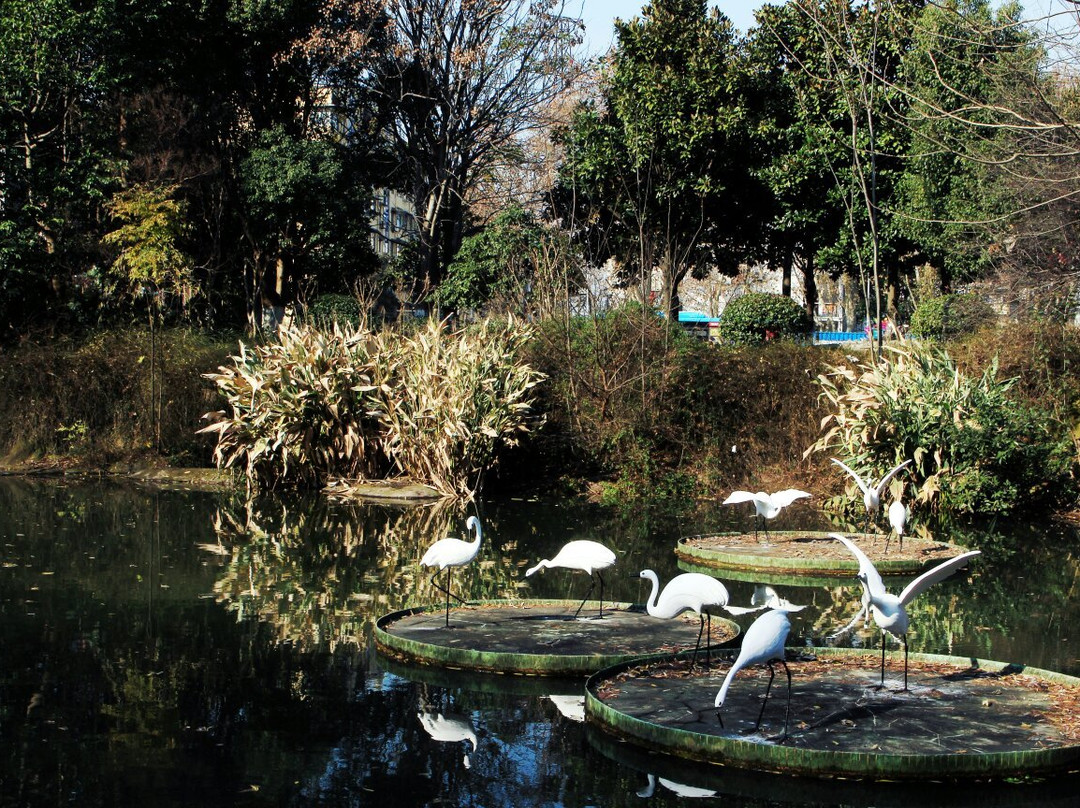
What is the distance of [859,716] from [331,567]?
5.68 m

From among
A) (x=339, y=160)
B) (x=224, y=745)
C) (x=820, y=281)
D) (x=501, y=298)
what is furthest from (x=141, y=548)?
(x=820, y=281)

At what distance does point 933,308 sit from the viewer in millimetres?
19219

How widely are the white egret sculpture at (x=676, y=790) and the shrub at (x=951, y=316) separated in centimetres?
1416

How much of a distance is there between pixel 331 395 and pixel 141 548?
4.39 m

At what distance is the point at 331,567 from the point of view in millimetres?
10422

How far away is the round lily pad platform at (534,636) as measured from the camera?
270 inches

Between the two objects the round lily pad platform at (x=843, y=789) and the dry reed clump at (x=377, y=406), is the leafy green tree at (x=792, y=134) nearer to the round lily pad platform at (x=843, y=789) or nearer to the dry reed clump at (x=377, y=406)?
the dry reed clump at (x=377, y=406)

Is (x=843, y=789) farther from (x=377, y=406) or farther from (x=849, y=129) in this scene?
(x=849, y=129)

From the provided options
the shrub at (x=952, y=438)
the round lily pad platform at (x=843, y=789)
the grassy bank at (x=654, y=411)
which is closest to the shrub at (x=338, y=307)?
the grassy bank at (x=654, y=411)

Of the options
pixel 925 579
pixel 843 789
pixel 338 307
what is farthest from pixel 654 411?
pixel 843 789

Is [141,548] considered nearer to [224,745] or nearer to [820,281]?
[224,745]

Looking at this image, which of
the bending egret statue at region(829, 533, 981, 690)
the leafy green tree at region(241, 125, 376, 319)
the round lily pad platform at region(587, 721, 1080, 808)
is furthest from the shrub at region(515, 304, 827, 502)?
the round lily pad platform at region(587, 721, 1080, 808)

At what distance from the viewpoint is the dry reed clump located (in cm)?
1501

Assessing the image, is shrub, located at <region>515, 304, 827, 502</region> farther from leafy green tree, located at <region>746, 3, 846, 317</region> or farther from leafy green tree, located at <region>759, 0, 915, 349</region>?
leafy green tree, located at <region>746, 3, 846, 317</region>
